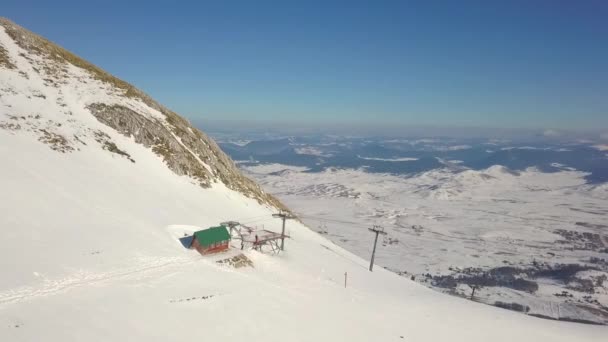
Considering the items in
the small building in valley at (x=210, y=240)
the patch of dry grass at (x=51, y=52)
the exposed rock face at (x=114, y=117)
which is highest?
the patch of dry grass at (x=51, y=52)

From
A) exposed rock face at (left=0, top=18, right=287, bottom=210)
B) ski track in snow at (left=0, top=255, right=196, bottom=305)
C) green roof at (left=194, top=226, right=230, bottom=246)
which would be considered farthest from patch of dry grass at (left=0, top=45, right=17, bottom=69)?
ski track in snow at (left=0, top=255, right=196, bottom=305)

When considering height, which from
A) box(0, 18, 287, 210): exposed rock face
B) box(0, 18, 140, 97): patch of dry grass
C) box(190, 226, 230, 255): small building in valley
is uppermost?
box(0, 18, 140, 97): patch of dry grass

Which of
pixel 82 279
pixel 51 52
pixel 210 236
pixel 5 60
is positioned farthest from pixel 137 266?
pixel 51 52

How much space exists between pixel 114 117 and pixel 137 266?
35016 millimetres

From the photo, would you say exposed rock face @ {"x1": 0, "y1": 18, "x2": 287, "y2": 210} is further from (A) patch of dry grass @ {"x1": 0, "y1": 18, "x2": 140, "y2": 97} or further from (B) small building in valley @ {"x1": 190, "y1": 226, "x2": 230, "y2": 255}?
(B) small building in valley @ {"x1": 190, "y1": 226, "x2": 230, "y2": 255}

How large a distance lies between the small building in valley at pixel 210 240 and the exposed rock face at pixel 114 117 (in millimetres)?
21181

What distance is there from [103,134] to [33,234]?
26.7 m

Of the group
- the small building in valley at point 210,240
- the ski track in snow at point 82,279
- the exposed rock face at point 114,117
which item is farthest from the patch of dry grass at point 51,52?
the ski track in snow at point 82,279

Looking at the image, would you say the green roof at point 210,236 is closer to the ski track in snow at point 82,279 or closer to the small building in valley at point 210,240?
the small building in valley at point 210,240

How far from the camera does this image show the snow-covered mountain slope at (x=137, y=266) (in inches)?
902

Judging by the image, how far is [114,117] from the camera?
186 ft

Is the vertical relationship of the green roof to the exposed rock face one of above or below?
below

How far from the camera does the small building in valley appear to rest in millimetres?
35750

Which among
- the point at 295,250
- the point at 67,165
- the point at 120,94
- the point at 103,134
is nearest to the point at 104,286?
the point at 67,165
